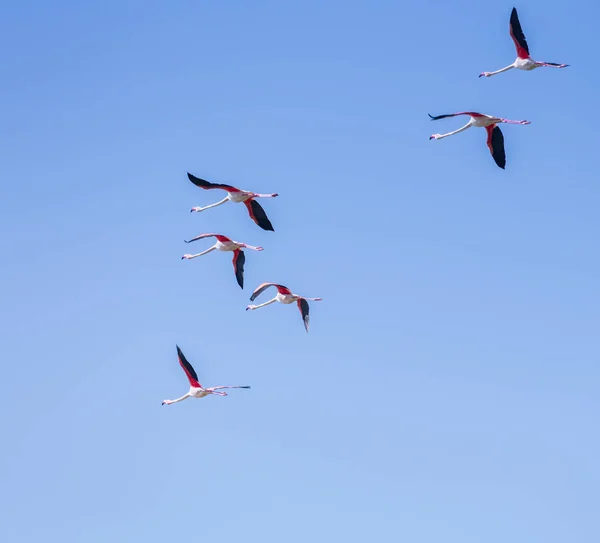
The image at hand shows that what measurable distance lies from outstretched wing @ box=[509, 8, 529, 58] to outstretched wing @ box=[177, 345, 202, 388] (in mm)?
15702

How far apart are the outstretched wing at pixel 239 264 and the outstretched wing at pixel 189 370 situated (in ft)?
10.7

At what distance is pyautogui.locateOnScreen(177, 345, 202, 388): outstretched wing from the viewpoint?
62.5 m

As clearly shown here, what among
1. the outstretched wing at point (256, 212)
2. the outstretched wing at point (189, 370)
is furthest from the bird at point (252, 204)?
the outstretched wing at point (189, 370)

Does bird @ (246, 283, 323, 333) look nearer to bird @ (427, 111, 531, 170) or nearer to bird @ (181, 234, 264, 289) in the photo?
bird @ (181, 234, 264, 289)

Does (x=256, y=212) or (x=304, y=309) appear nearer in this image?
(x=256, y=212)

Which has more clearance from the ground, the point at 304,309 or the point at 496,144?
the point at 496,144

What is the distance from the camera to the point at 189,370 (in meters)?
62.8

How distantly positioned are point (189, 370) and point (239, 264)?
13.6 feet

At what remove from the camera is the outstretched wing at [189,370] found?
205 ft

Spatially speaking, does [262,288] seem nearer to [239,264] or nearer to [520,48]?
[239,264]

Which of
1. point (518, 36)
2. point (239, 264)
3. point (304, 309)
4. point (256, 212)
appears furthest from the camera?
point (304, 309)

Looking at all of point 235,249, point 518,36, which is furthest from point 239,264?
point 518,36

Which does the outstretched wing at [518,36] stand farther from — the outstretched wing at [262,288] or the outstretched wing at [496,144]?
the outstretched wing at [262,288]

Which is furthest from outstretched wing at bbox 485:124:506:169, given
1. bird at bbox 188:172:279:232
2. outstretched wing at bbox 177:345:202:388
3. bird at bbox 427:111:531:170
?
outstretched wing at bbox 177:345:202:388
